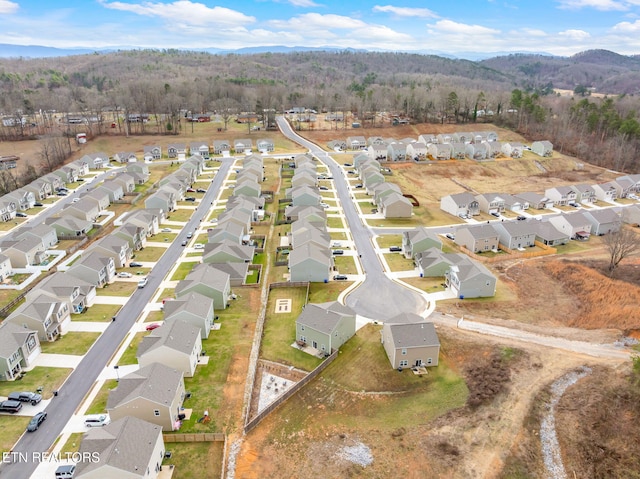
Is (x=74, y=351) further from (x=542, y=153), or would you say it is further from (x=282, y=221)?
(x=542, y=153)

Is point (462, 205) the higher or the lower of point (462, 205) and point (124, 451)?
the higher

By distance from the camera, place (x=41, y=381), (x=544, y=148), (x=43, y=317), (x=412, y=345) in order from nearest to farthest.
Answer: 1. (x=41, y=381)
2. (x=412, y=345)
3. (x=43, y=317)
4. (x=544, y=148)

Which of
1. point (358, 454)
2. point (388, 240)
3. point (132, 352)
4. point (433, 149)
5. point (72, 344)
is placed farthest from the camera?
point (433, 149)

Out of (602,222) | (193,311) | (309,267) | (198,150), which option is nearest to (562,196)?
(602,222)

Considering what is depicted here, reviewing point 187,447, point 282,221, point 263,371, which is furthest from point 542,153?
point 187,447

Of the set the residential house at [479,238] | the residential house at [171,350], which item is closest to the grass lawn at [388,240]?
the residential house at [479,238]

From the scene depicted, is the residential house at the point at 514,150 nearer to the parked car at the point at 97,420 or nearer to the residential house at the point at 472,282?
the residential house at the point at 472,282

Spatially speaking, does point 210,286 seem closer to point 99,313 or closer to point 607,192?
point 99,313

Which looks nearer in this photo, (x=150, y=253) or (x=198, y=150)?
(x=150, y=253)
